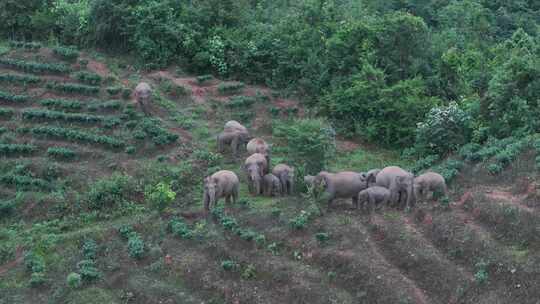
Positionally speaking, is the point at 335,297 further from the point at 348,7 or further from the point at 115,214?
the point at 348,7

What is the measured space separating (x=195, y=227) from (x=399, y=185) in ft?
20.4

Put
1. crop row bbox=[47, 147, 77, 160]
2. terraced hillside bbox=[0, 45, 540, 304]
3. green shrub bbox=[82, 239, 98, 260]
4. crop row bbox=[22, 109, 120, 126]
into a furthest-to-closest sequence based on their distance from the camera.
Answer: crop row bbox=[22, 109, 120, 126] < crop row bbox=[47, 147, 77, 160] < green shrub bbox=[82, 239, 98, 260] < terraced hillside bbox=[0, 45, 540, 304]

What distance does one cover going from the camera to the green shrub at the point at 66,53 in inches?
1430

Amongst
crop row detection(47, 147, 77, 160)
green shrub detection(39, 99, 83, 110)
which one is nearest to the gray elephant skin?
crop row detection(47, 147, 77, 160)

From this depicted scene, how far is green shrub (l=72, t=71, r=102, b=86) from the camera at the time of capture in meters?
34.9

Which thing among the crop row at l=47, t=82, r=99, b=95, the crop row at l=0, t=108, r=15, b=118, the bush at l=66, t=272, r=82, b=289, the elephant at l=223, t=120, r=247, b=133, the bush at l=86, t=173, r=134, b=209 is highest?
the crop row at l=47, t=82, r=99, b=95

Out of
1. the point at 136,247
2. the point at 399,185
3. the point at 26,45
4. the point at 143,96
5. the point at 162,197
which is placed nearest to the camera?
the point at 136,247

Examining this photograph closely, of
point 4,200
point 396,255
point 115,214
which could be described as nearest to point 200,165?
point 115,214

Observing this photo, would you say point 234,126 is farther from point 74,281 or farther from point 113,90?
point 74,281

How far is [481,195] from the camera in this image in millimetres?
24750

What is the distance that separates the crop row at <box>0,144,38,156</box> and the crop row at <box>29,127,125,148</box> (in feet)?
2.90

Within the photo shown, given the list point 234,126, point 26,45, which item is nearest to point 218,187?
point 234,126

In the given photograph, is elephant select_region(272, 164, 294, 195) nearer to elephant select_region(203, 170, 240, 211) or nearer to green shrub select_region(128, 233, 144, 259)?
elephant select_region(203, 170, 240, 211)

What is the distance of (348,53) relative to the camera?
1374 inches
